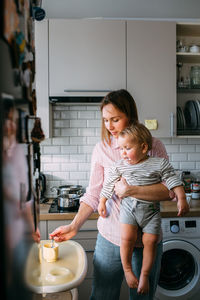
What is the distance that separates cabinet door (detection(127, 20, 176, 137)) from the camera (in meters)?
2.42

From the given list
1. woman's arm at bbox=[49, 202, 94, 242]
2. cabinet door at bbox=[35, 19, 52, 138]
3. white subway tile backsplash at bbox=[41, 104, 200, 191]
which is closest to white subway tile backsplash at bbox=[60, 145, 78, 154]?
white subway tile backsplash at bbox=[41, 104, 200, 191]

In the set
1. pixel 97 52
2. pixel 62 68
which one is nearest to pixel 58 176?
pixel 62 68

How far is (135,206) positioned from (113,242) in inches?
8.3

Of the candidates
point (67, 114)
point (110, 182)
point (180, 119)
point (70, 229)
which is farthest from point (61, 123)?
point (70, 229)

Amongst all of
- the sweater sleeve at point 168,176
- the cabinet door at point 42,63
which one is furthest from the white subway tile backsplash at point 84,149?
the sweater sleeve at point 168,176

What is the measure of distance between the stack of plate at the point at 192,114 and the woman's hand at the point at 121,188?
1.55 meters

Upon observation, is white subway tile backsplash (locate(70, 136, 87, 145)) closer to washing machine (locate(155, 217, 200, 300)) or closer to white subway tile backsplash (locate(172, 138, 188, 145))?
white subway tile backsplash (locate(172, 138, 188, 145))

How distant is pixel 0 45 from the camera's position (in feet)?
1.05

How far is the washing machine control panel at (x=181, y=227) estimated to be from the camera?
7.11ft

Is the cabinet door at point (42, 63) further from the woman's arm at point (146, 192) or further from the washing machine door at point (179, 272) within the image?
the washing machine door at point (179, 272)

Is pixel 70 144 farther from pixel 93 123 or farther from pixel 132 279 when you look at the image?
pixel 132 279

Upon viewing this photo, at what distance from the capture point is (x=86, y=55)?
238 centimetres

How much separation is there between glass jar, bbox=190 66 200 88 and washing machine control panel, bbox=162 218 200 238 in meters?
1.27

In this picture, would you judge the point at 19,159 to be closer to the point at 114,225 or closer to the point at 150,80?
the point at 114,225
